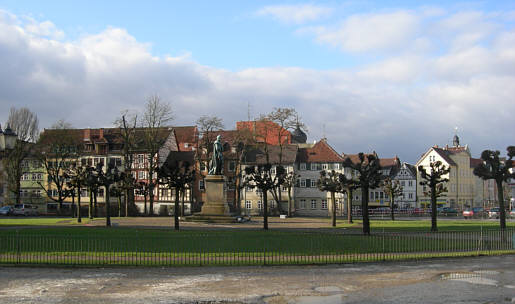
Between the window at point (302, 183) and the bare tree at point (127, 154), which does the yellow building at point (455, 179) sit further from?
the bare tree at point (127, 154)

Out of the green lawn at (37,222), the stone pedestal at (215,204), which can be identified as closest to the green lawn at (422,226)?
the stone pedestal at (215,204)

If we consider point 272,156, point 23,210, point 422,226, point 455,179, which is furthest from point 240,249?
point 455,179

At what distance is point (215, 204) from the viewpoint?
160 ft

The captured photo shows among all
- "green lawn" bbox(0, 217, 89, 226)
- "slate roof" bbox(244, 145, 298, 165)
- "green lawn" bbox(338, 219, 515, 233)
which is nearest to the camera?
"green lawn" bbox(338, 219, 515, 233)

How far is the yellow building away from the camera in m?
108

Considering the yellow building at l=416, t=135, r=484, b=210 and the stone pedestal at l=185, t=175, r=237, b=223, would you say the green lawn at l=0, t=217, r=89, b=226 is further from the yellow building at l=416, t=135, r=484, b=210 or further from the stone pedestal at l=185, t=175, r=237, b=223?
the yellow building at l=416, t=135, r=484, b=210

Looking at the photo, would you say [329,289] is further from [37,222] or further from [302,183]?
[302,183]

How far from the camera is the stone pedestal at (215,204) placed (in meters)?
48.1

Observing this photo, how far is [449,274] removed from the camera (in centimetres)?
1875

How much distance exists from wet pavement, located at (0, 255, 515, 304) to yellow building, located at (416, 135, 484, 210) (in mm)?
90705

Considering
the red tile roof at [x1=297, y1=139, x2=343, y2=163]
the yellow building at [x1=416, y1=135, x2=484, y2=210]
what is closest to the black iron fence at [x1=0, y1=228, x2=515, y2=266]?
the red tile roof at [x1=297, y1=139, x2=343, y2=163]

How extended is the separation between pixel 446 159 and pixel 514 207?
15.9m

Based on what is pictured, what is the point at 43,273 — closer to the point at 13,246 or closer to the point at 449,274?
the point at 13,246

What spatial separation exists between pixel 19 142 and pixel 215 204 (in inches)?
1406
